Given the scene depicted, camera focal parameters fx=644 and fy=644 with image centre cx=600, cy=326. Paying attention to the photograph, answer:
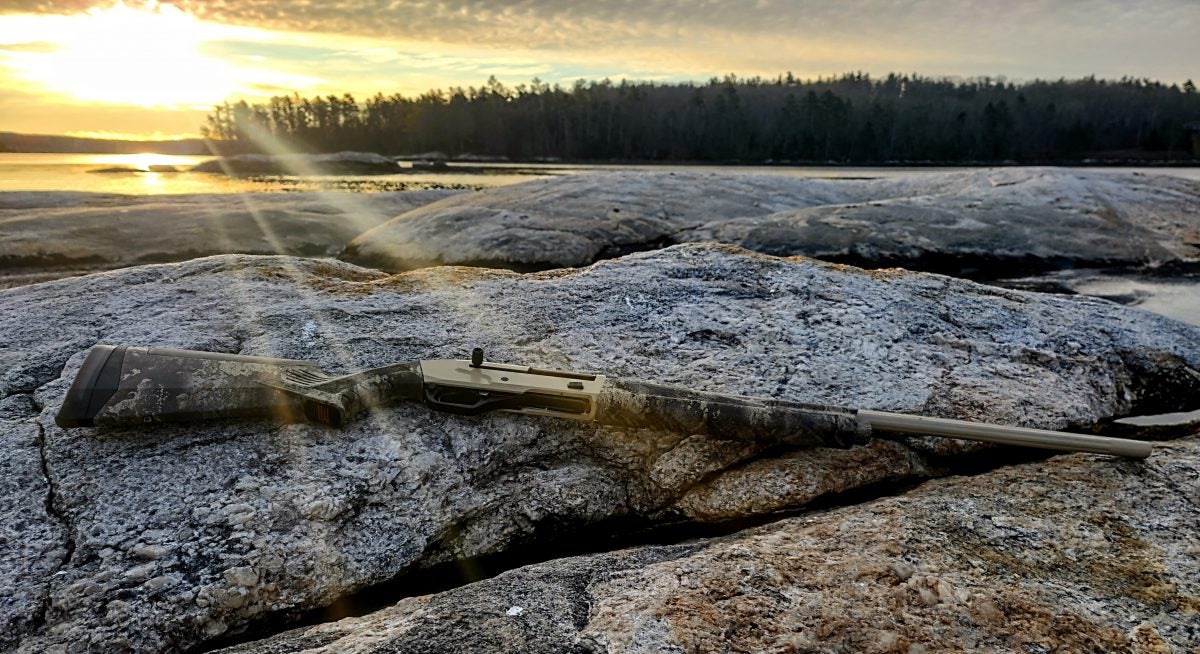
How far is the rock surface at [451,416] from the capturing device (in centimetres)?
261

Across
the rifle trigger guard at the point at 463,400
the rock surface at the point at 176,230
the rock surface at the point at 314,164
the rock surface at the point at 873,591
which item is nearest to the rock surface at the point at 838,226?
the rock surface at the point at 176,230

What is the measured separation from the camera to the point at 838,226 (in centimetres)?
1039

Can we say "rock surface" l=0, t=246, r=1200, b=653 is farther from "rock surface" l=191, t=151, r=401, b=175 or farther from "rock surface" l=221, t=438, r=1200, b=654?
"rock surface" l=191, t=151, r=401, b=175

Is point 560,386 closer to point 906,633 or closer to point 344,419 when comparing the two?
point 344,419

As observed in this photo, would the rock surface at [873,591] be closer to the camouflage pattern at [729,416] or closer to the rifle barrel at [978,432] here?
the rifle barrel at [978,432]

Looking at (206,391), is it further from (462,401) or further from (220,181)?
(220,181)

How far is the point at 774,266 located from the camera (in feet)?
17.7

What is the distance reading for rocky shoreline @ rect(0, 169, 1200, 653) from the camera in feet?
7.77

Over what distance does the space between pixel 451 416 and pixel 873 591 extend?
220 centimetres

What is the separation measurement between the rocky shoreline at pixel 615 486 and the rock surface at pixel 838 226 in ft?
15.2

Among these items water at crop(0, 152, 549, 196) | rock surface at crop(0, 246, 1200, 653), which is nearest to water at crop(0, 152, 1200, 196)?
water at crop(0, 152, 549, 196)

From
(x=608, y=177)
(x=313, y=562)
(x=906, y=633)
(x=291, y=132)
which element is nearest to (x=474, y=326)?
(x=313, y=562)

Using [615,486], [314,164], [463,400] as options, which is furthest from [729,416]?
[314,164]

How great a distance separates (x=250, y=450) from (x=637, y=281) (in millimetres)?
2985
